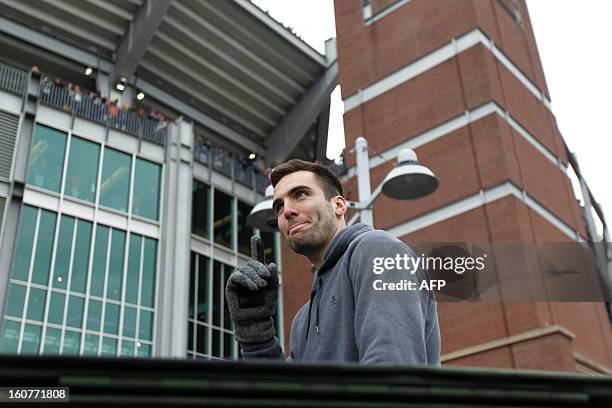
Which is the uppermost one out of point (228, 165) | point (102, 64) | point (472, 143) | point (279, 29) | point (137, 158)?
point (279, 29)

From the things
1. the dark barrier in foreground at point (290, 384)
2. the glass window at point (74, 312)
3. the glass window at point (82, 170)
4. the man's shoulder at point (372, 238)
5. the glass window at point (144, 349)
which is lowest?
the dark barrier in foreground at point (290, 384)

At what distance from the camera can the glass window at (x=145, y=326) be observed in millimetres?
21734

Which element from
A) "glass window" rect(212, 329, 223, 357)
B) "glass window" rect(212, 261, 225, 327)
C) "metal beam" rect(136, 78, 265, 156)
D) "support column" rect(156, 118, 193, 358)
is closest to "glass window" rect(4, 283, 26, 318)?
"support column" rect(156, 118, 193, 358)

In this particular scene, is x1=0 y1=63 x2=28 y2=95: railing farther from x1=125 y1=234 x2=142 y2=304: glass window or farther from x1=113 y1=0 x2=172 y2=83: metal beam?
x1=113 y1=0 x2=172 y2=83: metal beam

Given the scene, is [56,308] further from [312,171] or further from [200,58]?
[312,171]

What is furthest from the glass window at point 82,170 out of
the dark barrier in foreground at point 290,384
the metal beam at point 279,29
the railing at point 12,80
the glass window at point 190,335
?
the dark barrier in foreground at point 290,384

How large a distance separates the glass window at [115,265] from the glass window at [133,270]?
0.34 metres

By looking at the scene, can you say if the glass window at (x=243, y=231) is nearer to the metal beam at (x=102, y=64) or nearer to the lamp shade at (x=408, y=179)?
the metal beam at (x=102, y=64)

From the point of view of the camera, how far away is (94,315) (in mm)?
20375

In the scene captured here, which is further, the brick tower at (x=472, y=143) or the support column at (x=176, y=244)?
the support column at (x=176, y=244)

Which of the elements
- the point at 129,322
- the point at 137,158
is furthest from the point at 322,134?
the point at 129,322

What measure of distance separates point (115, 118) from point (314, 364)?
24774 mm

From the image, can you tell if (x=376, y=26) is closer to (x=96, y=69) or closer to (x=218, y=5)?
(x=218, y=5)

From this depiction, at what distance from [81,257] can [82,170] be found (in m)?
3.14
